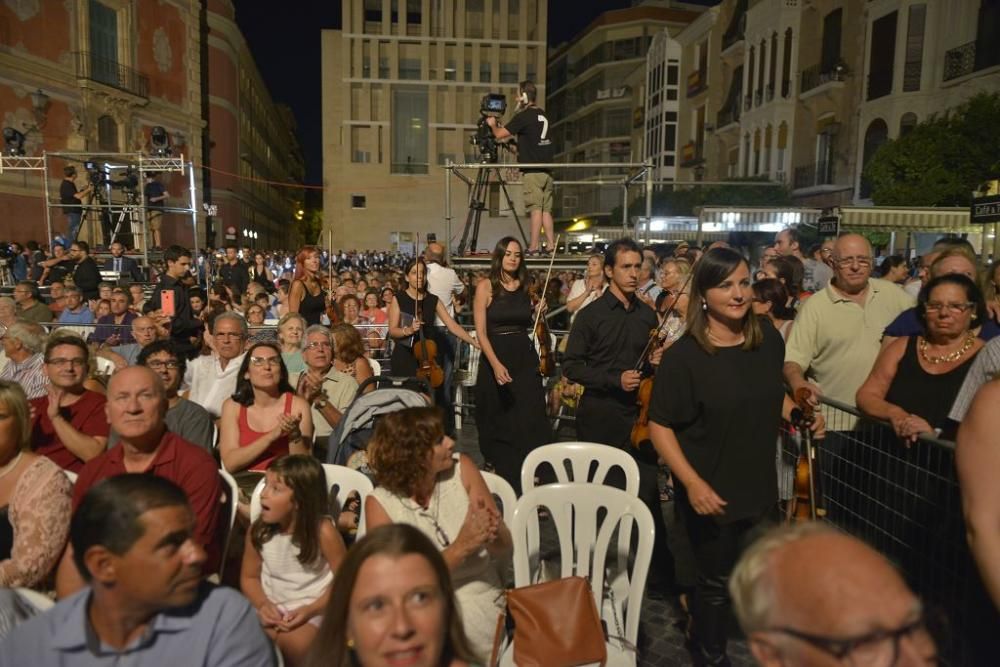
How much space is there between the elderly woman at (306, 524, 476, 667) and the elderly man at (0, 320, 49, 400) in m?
4.14

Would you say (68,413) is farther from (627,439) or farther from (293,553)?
(627,439)

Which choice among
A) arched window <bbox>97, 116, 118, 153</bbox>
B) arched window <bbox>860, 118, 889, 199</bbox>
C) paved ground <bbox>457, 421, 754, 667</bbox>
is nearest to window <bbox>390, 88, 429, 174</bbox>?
arched window <bbox>97, 116, 118, 153</bbox>

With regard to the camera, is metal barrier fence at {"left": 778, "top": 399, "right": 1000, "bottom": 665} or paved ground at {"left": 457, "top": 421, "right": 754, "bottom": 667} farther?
paved ground at {"left": 457, "top": 421, "right": 754, "bottom": 667}

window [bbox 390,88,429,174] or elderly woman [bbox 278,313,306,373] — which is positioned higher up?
window [bbox 390,88,429,174]

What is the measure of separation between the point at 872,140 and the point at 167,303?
25612 millimetres

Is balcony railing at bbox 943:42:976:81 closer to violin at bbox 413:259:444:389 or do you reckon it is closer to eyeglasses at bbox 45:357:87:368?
violin at bbox 413:259:444:389

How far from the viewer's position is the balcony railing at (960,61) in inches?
821

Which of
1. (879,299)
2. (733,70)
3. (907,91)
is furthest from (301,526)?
(733,70)

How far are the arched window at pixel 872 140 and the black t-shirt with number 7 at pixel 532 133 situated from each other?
20853 millimetres

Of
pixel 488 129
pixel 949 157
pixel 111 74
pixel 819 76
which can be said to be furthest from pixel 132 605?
pixel 111 74

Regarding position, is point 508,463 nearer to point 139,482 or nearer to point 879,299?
point 879,299

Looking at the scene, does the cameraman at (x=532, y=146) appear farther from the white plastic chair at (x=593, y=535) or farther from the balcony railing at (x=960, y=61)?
the balcony railing at (x=960, y=61)

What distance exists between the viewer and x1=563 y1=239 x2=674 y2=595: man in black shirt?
4008mm

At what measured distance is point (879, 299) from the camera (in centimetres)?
388
